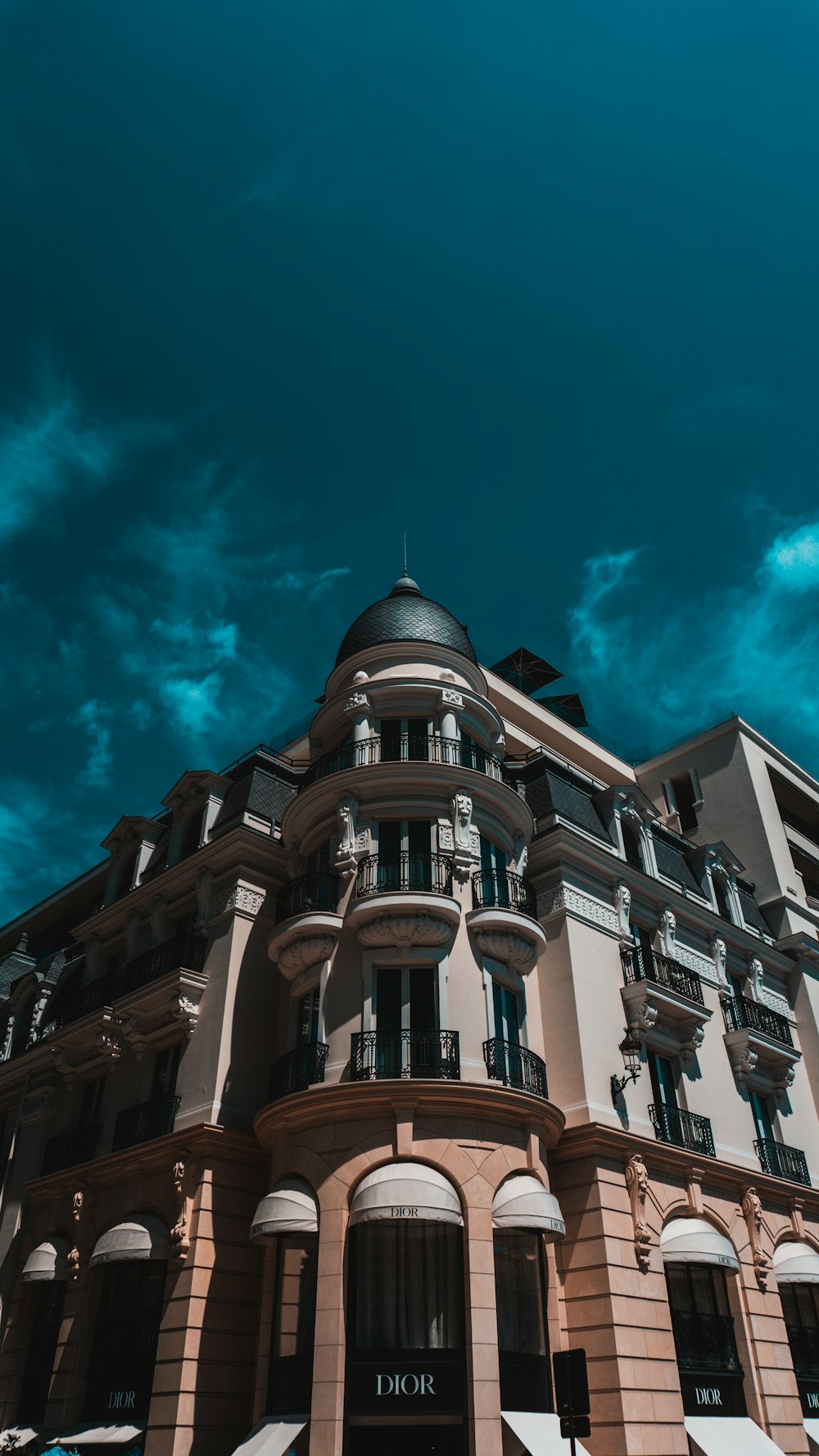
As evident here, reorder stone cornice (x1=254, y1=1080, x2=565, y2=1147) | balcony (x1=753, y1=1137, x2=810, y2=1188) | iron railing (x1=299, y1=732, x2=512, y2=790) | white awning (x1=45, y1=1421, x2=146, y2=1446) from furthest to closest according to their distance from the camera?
balcony (x1=753, y1=1137, x2=810, y2=1188), iron railing (x1=299, y1=732, x2=512, y2=790), white awning (x1=45, y1=1421, x2=146, y2=1446), stone cornice (x1=254, y1=1080, x2=565, y2=1147)

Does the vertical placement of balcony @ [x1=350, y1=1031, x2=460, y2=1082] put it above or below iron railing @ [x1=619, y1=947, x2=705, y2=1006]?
below

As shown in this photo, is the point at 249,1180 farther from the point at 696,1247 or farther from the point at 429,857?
the point at 696,1247

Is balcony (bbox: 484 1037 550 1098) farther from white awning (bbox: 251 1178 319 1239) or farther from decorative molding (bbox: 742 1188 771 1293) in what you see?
decorative molding (bbox: 742 1188 771 1293)

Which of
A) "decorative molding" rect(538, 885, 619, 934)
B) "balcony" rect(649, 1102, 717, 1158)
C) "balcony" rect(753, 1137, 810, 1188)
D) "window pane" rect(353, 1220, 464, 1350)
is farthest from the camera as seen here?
"balcony" rect(753, 1137, 810, 1188)

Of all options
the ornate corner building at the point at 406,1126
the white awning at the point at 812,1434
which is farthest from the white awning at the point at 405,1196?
the white awning at the point at 812,1434

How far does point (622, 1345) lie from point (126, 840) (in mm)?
20215

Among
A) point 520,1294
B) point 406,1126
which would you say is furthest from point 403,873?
point 520,1294

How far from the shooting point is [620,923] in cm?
2761

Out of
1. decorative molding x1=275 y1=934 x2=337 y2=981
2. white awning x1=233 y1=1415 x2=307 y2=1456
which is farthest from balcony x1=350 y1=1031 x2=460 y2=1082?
white awning x1=233 y1=1415 x2=307 y2=1456

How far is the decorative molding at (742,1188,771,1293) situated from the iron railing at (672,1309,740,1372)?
5.49 feet

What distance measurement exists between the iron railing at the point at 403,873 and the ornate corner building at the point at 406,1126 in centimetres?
11

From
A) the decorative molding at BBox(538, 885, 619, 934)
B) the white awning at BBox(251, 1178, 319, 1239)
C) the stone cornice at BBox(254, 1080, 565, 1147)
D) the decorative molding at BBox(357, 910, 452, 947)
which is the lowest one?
the white awning at BBox(251, 1178, 319, 1239)

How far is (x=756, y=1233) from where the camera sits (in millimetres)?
26062

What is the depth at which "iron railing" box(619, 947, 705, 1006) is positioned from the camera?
88.0 ft
